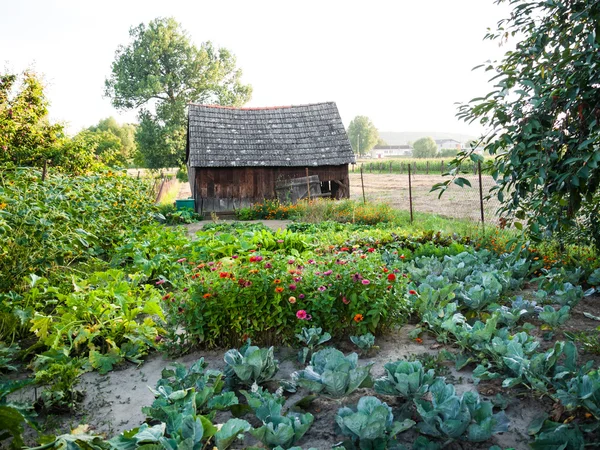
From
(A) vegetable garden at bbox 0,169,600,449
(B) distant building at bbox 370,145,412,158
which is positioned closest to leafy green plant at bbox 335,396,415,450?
(A) vegetable garden at bbox 0,169,600,449

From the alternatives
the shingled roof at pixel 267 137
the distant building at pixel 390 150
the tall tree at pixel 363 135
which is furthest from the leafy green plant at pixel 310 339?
the distant building at pixel 390 150

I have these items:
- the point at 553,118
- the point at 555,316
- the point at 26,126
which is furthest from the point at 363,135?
the point at 553,118

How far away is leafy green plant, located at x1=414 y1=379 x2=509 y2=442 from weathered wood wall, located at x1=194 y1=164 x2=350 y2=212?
1373 cm

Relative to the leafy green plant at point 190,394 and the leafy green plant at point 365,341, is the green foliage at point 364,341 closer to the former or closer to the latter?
the leafy green plant at point 365,341

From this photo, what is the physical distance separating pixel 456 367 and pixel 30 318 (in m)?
3.77

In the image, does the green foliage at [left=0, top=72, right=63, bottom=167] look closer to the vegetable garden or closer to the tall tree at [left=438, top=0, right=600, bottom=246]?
the vegetable garden

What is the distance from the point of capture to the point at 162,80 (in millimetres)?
27500

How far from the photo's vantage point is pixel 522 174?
76.4 inches

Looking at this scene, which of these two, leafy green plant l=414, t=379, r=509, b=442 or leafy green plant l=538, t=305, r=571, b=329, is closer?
leafy green plant l=414, t=379, r=509, b=442

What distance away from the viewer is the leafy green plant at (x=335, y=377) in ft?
9.13

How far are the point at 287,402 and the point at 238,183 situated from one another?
13.4m

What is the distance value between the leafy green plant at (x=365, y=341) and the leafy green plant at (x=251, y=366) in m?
0.76

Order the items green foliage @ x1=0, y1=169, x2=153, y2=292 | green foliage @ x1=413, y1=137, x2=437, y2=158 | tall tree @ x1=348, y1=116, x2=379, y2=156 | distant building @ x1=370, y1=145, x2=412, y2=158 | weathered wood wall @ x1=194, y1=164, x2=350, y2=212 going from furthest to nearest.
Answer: distant building @ x1=370, y1=145, x2=412, y2=158 < tall tree @ x1=348, y1=116, x2=379, y2=156 < green foliage @ x1=413, y1=137, x2=437, y2=158 < weathered wood wall @ x1=194, y1=164, x2=350, y2=212 < green foliage @ x1=0, y1=169, x2=153, y2=292

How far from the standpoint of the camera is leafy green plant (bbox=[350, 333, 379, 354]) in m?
3.62
